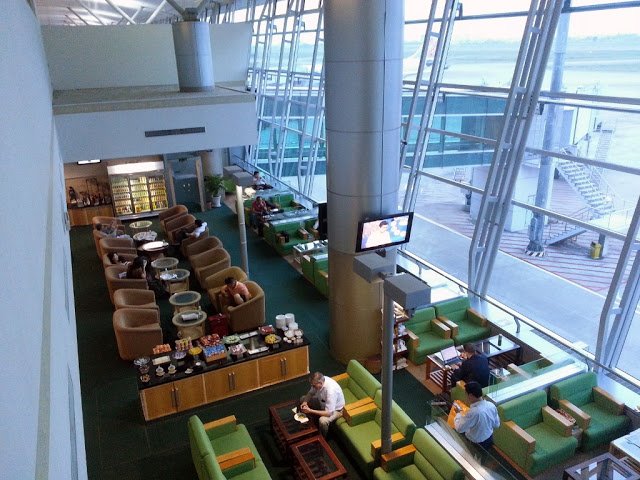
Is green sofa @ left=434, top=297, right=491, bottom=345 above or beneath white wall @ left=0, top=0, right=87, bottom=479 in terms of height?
beneath

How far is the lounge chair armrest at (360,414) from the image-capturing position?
702cm

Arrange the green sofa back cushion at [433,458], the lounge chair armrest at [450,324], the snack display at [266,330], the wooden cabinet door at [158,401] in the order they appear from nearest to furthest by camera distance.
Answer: the green sofa back cushion at [433,458]
the wooden cabinet door at [158,401]
the snack display at [266,330]
the lounge chair armrest at [450,324]

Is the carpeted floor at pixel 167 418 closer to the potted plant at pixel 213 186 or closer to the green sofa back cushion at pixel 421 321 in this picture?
the green sofa back cushion at pixel 421 321

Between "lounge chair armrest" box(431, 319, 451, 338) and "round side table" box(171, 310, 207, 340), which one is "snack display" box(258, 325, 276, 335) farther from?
"lounge chair armrest" box(431, 319, 451, 338)

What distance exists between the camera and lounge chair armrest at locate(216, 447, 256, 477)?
6176 millimetres

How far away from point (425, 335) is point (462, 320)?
839mm

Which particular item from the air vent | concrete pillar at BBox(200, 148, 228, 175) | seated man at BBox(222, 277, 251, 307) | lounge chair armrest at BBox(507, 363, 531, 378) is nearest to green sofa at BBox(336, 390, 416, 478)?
lounge chair armrest at BBox(507, 363, 531, 378)

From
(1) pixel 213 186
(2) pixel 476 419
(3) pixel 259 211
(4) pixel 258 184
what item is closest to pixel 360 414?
(2) pixel 476 419

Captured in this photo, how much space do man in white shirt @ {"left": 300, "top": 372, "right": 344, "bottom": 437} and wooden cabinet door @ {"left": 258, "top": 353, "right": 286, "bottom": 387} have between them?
1409 millimetres

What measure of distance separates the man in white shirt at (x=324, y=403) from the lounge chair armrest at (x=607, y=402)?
3.60 m

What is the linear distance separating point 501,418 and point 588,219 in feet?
11.1

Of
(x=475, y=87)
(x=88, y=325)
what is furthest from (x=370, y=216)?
(x=88, y=325)

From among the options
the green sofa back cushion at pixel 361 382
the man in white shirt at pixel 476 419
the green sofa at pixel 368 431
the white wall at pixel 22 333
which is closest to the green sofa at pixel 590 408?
the man in white shirt at pixel 476 419

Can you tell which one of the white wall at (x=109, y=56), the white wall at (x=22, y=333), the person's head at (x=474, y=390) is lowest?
the person's head at (x=474, y=390)
